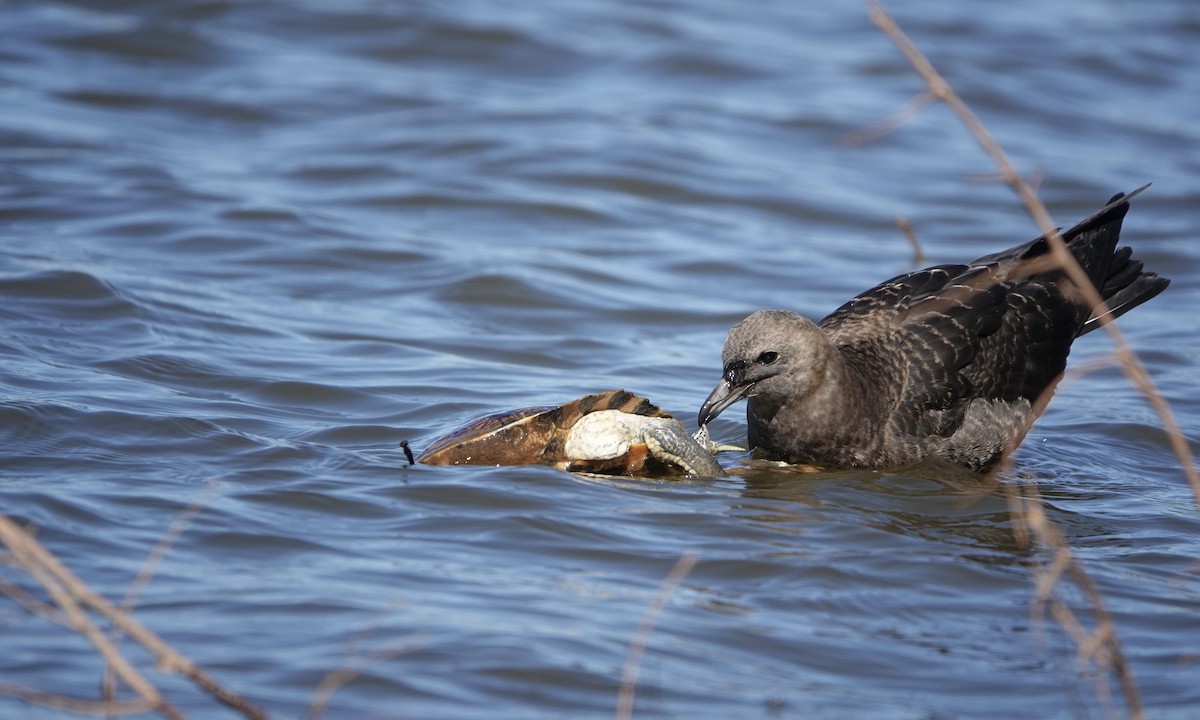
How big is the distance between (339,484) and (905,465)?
8.79 ft

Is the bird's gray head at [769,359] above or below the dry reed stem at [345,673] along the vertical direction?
above

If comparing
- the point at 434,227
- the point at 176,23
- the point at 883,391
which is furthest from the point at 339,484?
the point at 176,23

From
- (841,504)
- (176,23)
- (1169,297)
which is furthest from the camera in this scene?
(176,23)

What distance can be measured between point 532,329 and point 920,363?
9.65 ft

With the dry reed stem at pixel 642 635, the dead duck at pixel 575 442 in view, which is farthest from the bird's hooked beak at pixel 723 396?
the dry reed stem at pixel 642 635

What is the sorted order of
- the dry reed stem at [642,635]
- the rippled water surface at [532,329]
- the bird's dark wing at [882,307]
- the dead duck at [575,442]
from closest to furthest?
the dry reed stem at [642,635] < the rippled water surface at [532,329] < the dead duck at [575,442] < the bird's dark wing at [882,307]

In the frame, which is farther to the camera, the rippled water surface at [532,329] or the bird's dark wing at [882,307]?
the bird's dark wing at [882,307]

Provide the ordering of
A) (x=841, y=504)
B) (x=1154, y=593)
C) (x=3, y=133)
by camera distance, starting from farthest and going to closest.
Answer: (x=3, y=133)
(x=841, y=504)
(x=1154, y=593)

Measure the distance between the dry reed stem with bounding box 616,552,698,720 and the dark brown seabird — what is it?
1.41m

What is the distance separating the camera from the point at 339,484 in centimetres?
555

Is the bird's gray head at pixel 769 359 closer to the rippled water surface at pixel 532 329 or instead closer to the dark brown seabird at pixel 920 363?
the dark brown seabird at pixel 920 363

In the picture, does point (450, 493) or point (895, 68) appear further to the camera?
point (895, 68)

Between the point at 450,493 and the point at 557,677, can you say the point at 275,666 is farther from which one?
the point at 450,493

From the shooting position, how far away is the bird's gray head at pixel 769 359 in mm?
6184
